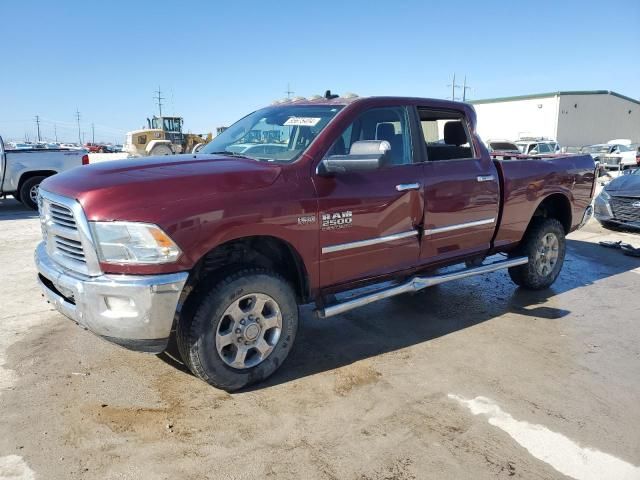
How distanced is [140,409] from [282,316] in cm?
109

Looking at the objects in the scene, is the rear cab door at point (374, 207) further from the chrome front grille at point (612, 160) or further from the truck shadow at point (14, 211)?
the chrome front grille at point (612, 160)

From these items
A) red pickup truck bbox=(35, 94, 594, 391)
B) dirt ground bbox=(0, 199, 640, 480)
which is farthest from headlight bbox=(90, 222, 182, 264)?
dirt ground bbox=(0, 199, 640, 480)

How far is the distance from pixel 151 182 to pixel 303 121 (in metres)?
1.48

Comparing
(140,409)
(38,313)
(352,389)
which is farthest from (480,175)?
(38,313)

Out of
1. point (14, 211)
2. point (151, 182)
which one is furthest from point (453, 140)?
point (14, 211)

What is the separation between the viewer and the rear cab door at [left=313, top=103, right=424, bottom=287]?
12.0 ft

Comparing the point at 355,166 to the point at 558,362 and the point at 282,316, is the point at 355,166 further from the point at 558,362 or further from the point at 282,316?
the point at 558,362

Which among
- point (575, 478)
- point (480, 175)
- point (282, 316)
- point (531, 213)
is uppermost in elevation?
point (480, 175)

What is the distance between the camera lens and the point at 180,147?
3095cm

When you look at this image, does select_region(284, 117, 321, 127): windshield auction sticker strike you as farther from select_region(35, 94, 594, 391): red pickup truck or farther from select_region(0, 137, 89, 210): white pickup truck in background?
select_region(0, 137, 89, 210): white pickup truck in background

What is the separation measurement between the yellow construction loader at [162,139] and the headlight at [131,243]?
25860 mm

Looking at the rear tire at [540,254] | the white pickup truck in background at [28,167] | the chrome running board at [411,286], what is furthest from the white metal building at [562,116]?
the chrome running board at [411,286]

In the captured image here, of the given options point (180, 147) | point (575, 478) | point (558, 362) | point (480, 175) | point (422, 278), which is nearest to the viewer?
point (575, 478)

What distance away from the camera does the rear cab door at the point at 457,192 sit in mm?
4387
